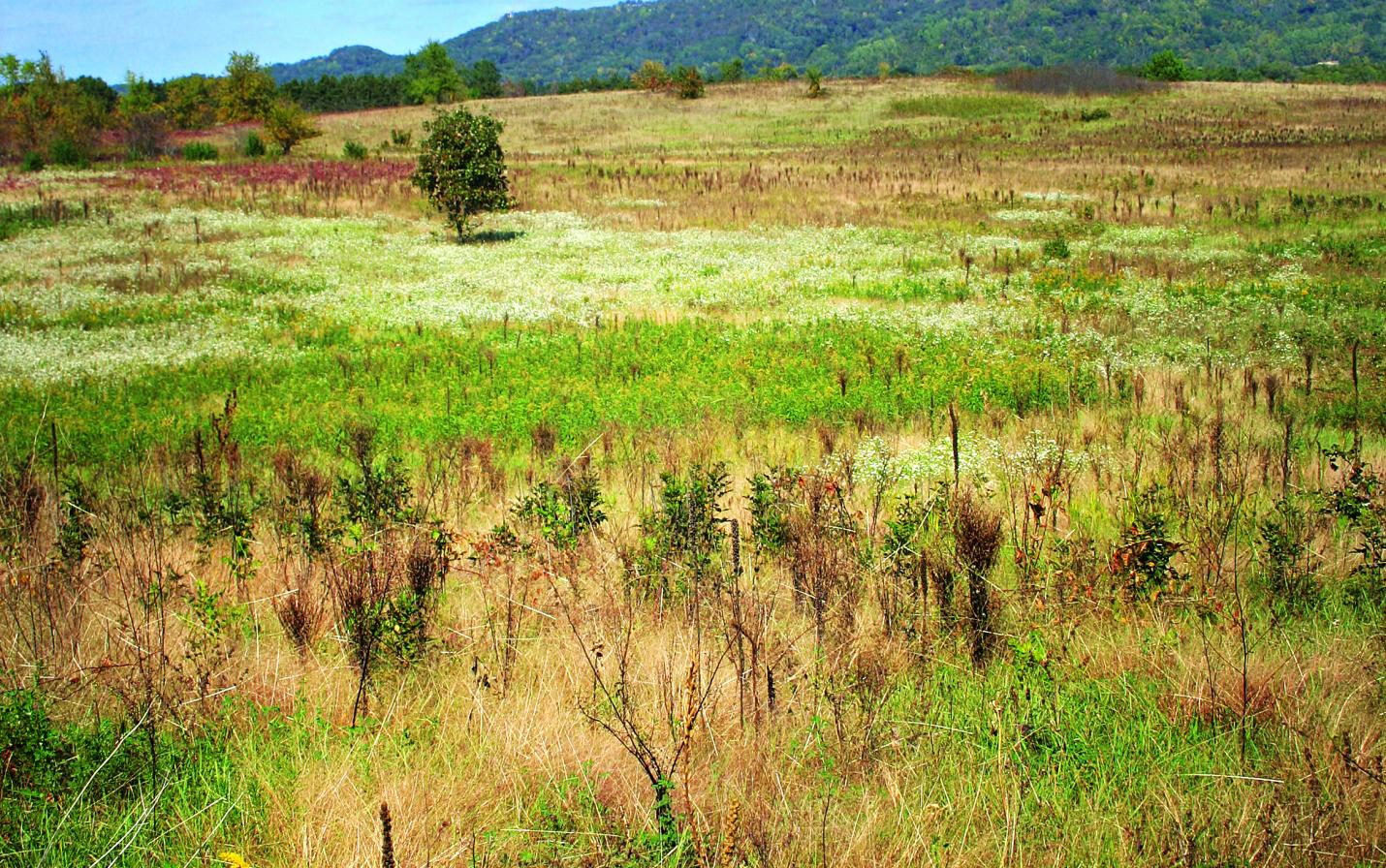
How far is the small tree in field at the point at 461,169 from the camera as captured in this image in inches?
1083

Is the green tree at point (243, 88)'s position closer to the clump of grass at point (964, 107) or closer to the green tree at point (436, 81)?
the green tree at point (436, 81)

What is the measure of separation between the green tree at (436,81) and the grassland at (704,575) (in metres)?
76.7

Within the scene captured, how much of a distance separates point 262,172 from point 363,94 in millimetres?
60963

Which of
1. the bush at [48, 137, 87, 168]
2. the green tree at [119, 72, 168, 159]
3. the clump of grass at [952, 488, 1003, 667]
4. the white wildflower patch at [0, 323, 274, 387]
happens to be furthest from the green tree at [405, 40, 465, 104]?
the clump of grass at [952, 488, 1003, 667]

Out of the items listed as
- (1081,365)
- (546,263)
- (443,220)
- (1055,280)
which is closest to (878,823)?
(1081,365)

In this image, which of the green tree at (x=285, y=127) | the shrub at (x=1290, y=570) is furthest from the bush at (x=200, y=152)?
the shrub at (x=1290, y=570)

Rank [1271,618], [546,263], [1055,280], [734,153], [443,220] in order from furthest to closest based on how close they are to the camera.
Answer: [734,153] → [443,220] → [546,263] → [1055,280] → [1271,618]

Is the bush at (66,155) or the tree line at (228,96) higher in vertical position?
the tree line at (228,96)

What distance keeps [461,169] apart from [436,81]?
70401 millimetres

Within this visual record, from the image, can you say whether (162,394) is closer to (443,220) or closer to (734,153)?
(443,220)

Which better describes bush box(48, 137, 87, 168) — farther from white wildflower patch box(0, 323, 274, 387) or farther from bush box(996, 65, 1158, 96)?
bush box(996, 65, 1158, 96)

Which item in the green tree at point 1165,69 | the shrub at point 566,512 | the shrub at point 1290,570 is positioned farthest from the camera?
the green tree at point 1165,69

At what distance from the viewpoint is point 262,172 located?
4047 cm

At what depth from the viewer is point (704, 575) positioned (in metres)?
5.32
